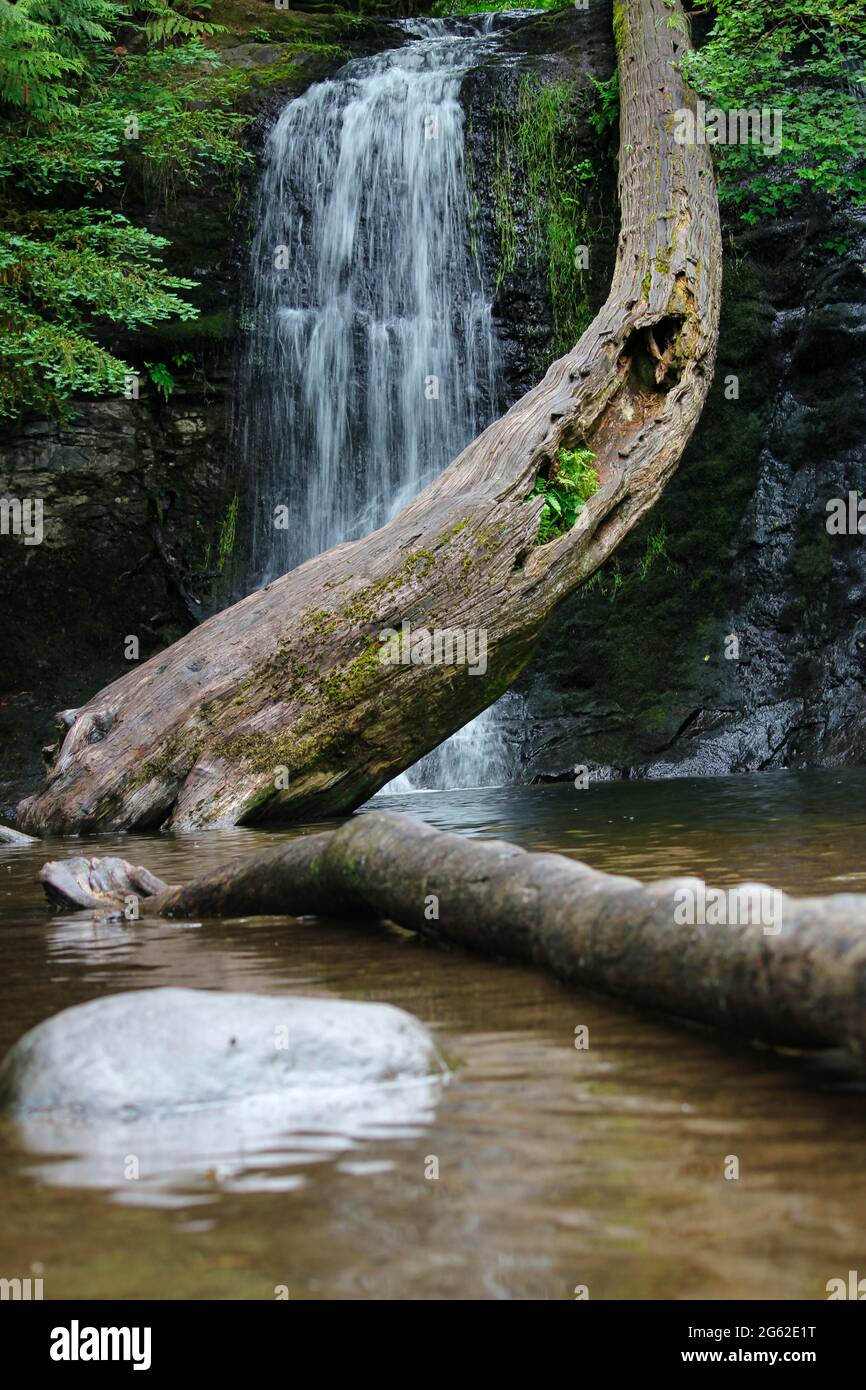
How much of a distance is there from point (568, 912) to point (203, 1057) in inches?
45.0

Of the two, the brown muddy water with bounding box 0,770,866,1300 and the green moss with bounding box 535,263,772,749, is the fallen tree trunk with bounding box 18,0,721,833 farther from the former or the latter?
the brown muddy water with bounding box 0,770,866,1300

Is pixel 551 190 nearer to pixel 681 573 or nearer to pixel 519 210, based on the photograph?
pixel 519 210

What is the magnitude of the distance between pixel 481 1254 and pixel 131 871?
146 inches

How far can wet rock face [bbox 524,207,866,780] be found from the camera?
517 inches

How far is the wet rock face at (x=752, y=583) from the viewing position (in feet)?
43.1

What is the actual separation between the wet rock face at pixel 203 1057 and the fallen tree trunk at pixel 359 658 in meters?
5.84

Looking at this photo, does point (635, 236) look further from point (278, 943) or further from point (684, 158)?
point (278, 943)

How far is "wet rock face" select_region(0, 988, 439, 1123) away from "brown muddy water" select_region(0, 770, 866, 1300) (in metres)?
0.11

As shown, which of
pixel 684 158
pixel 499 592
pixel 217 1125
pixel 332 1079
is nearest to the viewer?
pixel 217 1125

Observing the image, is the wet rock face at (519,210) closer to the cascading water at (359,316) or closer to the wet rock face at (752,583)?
the cascading water at (359,316)

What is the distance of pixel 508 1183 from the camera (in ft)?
6.66

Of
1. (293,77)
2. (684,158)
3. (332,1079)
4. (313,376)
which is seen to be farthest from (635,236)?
(332,1079)

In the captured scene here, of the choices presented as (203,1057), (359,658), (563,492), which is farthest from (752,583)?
(203,1057)
